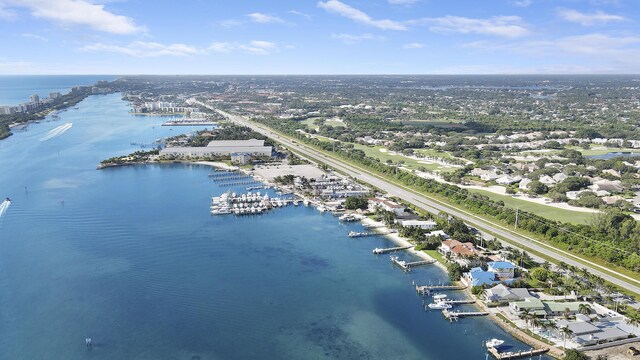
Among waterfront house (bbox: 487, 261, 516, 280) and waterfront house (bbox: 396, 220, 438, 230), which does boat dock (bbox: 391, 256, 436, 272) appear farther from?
waterfront house (bbox: 396, 220, 438, 230)

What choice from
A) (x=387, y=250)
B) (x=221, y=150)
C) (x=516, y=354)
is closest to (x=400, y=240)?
(x=387, y=250)

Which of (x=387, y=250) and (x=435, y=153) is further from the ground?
(x=435, y=153)

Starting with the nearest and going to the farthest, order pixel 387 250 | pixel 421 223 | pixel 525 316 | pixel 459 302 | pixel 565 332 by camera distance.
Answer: pixel 565 332 < pixel 525 316 < pixel 459 302 < pixel 387 250 < pixel 421 223

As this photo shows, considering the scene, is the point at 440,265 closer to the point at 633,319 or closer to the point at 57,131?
the point at 633,319

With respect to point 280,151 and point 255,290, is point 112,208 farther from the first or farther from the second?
point 280,151

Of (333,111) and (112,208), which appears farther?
(333,111)

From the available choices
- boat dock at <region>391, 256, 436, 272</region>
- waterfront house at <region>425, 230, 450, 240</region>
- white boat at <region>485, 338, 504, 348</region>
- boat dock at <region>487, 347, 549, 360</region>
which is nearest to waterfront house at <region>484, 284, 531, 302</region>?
white boat at <region>485, 338, 504, 348</region>

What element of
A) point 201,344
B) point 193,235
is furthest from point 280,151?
point 201,344
